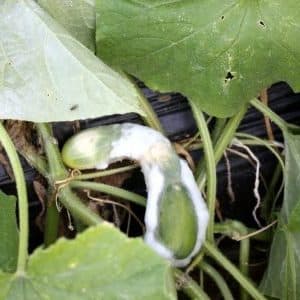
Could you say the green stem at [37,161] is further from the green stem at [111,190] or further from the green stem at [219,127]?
the green stem at [219,127]

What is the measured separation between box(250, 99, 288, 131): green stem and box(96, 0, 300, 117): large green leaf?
0.06 metres

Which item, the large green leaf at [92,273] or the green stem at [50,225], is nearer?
the large green leaf at [92,273]

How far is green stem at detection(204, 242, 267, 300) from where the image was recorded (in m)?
0.91

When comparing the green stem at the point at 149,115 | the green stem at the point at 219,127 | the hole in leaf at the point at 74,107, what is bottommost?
the green stem at the point at 219,127

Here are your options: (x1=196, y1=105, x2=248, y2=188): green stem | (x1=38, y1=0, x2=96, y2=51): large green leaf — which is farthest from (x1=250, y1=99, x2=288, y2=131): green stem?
(x1=38, y1=0, x2=96, y2=51): large green leaf

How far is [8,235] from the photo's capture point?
2.61 feet

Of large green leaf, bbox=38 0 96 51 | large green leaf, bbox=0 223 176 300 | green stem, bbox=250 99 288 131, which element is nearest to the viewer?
large green leaf, bbox=0 223 176 300

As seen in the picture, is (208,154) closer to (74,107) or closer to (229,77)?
(229,77)

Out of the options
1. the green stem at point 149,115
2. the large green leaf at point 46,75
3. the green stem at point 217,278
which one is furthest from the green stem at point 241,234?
the large green leaf at point 46,75

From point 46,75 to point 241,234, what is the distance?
0.34 metres

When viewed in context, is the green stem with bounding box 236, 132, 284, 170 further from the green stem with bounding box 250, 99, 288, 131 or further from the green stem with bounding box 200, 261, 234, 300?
the green stem with bounding box 200, 261, 234, 300

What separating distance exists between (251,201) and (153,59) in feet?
0.99

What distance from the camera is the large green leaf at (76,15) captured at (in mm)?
851

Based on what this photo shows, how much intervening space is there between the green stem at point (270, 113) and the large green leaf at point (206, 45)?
0.06m
